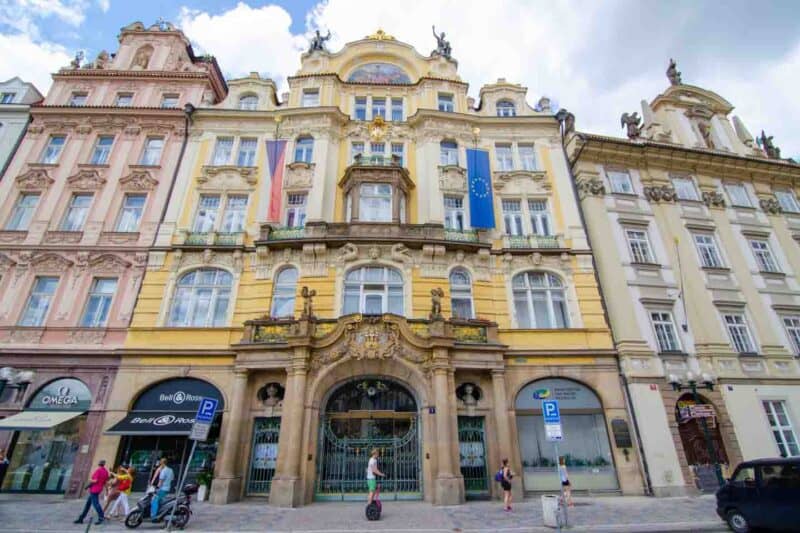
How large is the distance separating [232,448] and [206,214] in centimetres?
1187

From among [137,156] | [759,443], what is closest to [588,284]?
[759,443]

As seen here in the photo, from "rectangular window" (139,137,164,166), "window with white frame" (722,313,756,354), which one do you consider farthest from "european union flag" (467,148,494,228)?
"rectangular window" (139,137,164,166)

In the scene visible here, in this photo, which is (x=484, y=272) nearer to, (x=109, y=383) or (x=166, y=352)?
(x=166, y=352)

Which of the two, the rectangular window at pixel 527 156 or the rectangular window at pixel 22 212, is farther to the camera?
the rectangular window at pixel 527 156

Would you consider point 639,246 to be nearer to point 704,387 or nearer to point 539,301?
point 539,301

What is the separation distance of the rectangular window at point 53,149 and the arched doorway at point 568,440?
27.3m

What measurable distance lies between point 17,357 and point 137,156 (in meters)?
11.4

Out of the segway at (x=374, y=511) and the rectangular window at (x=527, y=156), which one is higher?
the rectangular window at (x=527, y=156)

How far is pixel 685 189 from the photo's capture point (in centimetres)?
2288

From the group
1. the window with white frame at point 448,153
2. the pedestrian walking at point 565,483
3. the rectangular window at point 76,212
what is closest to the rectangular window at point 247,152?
the rectangular window at point 76,212

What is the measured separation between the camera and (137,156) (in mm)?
21828

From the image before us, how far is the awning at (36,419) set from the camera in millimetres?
14273

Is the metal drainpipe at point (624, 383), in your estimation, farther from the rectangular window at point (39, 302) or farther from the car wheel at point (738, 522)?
the rectangular window at point (39, 302)

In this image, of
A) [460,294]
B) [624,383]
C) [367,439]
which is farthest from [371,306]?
[624,383]
